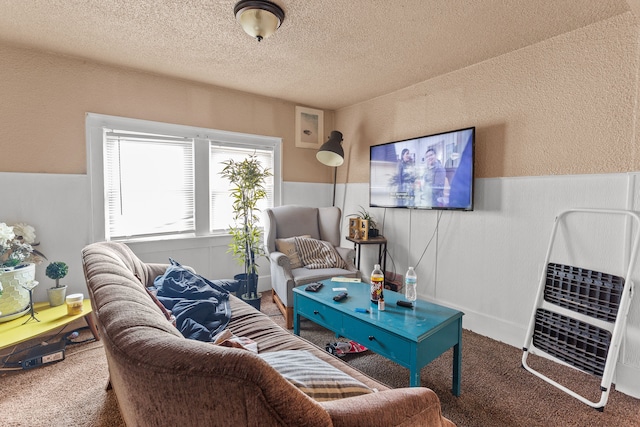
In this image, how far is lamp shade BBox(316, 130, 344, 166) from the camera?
365 centimetres

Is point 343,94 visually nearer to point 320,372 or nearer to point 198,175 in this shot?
point 198,175

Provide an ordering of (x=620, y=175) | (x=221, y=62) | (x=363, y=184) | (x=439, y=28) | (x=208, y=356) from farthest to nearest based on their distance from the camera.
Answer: (x=363, y=184)
(x=221, y=62)
(x=439, y=28)
(x=620, y=175)
(x=208, y=356)

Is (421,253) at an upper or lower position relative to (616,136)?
lower

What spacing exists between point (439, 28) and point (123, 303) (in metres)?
2.48

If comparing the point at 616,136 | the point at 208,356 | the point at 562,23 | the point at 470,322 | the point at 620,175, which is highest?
the point at 562,23

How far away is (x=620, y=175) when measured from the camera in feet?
6.61

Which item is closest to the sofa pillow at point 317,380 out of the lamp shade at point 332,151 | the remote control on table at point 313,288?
the remote control on table at point 313,288

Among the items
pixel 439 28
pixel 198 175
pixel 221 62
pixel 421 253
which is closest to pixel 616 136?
pixel 439 28

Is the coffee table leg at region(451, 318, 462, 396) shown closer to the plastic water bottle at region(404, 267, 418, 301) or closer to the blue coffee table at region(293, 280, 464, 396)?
the blue coffee table at region(293, 280, 464, 396)

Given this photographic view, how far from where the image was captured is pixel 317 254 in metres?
3.18

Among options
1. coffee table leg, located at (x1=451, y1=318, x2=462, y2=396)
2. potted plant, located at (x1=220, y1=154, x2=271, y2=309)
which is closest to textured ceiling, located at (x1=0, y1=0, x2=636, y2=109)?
potted plant, located at (x1=220, y1=154, x2=271, y2=309)

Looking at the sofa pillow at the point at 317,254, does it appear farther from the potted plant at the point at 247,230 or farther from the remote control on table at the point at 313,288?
the remote control on table at the point at 313,288

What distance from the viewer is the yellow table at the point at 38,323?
1.98 meters

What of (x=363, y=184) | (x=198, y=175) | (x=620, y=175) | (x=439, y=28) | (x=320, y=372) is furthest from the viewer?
(x=363, y=184)
